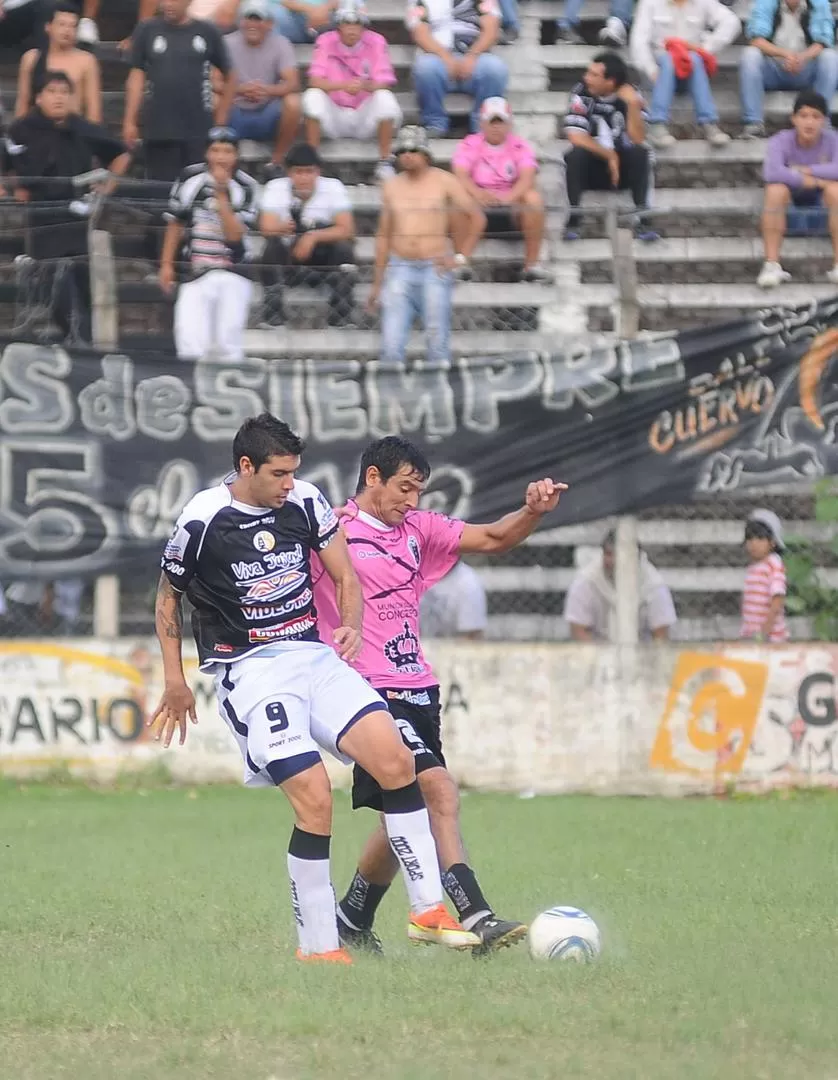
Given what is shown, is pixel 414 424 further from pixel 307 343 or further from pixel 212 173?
pixel 212 173

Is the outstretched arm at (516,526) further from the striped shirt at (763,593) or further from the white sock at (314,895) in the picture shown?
the striped shirt at (763,593)

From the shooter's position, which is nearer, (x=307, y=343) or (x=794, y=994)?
(x=794, y=994)

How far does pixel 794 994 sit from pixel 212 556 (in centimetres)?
257

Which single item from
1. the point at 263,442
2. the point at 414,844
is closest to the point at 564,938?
the point at 414,844

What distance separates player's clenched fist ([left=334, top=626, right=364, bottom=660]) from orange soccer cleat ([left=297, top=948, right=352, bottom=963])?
107 cm

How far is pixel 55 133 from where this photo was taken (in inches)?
545

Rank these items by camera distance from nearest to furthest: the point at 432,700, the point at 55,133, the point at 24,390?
the point at 432,700 → the point at 24,390 → the point at 55,133

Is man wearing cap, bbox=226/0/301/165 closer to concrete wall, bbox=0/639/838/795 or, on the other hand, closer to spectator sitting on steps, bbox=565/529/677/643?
spectator sitting on steps, bbox=565/529/677/643

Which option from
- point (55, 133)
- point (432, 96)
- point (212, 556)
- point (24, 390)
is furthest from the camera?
point (432, 96)

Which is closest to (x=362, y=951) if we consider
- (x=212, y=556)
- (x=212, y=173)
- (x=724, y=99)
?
(x=212, y=556)

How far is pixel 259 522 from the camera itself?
6.81 meters

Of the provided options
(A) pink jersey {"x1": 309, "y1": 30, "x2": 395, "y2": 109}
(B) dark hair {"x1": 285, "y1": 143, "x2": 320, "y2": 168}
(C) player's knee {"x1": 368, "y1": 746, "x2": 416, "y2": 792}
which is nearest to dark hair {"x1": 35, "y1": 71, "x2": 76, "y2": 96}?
(B) dark hair {"x1": 285, "y1": 143, "x2": 320, "y2": 168}

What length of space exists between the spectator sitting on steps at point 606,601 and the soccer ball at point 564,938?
21.2ft

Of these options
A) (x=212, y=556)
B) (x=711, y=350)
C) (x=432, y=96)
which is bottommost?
(x=212, y=556)
